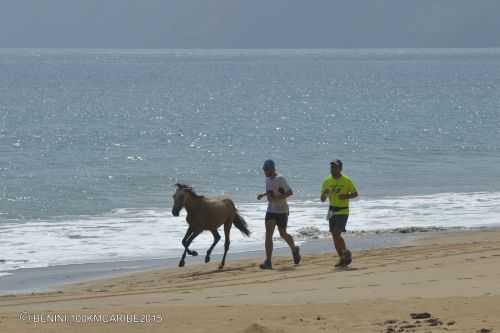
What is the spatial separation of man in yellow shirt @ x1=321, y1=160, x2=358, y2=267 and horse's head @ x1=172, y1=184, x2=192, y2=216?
1847 mm

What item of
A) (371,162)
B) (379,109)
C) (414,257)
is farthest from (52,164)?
(379,109)

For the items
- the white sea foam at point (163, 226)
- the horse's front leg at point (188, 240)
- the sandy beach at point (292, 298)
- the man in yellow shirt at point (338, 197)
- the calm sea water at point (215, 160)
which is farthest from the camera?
the calm sea water at point (215, 160)

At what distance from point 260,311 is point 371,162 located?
80.5 ft

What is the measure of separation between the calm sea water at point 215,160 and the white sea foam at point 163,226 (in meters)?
0.04

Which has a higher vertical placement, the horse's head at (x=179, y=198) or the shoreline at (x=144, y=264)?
the horse's head at (x=179, y=198)

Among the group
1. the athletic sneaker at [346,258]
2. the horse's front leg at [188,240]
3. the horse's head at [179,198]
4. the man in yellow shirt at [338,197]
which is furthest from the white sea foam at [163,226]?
the athletic sneaker at [346,258]

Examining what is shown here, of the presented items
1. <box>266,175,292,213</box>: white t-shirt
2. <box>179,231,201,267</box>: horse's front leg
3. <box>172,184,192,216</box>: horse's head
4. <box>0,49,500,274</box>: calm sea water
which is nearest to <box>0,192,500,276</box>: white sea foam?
<box>0,49,500,274</box>: calm sea water

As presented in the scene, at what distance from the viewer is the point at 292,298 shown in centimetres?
1202

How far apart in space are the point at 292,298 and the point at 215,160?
2507cm

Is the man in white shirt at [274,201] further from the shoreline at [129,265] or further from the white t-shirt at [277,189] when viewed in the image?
the shoreline at [129,265]

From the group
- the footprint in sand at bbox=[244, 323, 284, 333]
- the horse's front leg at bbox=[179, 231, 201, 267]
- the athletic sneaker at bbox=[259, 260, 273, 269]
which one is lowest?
the footprint in sand at bbox=[244, 323, 284, 333]

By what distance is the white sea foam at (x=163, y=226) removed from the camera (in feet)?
59.3

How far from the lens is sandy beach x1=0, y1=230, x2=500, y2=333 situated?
1036 cm

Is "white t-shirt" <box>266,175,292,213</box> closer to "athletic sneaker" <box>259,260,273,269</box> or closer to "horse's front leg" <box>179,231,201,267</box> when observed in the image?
"athletic sneaker" <box>259,260,273,269</box>
